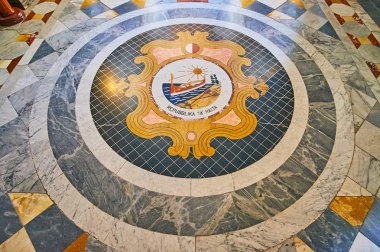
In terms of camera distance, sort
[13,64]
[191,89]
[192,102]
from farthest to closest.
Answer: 1. [13,64]
2. [191,89]
3. [192,102]

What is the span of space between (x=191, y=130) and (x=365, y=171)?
71.1 inches

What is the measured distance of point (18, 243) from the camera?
2.34 meters

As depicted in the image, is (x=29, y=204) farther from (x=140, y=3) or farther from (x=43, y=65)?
(x=140, y=3)

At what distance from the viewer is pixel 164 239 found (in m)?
2.34

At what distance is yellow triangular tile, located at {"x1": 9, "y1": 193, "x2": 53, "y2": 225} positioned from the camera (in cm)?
250

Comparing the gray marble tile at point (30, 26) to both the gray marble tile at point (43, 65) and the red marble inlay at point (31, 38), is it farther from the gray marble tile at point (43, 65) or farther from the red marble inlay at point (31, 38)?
the gray marble tile at point (43, 65)

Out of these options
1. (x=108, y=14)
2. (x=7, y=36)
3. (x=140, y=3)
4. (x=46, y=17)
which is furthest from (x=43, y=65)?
(x=140, y=3)

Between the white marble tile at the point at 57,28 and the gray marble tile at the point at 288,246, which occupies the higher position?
the white marble tile at the point at 57,28

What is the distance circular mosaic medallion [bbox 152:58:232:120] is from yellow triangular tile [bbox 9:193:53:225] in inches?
59.9

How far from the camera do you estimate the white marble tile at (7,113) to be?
125 inches

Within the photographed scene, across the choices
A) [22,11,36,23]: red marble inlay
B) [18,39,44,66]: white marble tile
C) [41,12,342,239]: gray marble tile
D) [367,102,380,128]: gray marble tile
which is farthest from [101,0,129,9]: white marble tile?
[367,102,380,128]: gray marble tile

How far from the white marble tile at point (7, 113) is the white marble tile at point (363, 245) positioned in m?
3.71

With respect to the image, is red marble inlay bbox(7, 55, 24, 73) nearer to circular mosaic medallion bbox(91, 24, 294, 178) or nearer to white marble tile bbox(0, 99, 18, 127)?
white marble tile bbox(0, 99, 18, 127)

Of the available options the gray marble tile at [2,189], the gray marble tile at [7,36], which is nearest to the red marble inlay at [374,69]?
the gray marble tile at [2,189]
